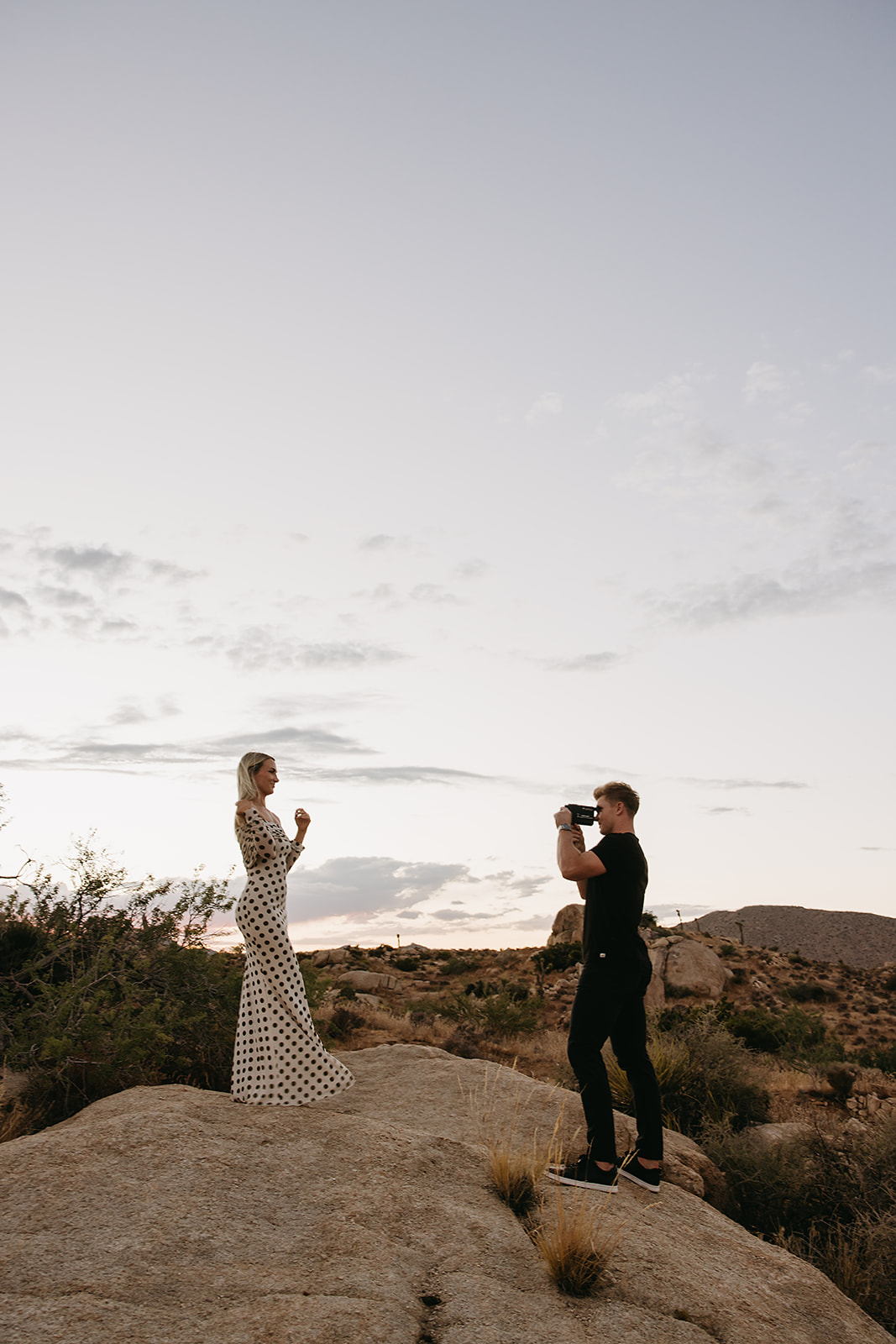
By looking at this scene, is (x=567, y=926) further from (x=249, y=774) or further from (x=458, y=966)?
(x=249, y=774)

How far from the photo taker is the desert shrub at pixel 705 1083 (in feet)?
29.8

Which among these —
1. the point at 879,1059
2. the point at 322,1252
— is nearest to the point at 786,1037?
the point at 879,1059

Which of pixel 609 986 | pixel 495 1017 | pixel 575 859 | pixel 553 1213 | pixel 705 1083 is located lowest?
pixel 495 1017

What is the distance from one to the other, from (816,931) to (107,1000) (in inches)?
2358

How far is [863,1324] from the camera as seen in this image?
16.1 ft

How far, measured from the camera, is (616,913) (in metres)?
5.38

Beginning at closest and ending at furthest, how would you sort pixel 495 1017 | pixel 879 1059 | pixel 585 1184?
pixel 585 1184 → pixel 495 1017 → pixel 879 1059

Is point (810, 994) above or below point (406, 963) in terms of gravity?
below

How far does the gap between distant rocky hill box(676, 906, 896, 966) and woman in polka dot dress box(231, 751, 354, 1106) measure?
48753mm

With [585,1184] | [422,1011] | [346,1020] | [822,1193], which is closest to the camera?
[585,1184]

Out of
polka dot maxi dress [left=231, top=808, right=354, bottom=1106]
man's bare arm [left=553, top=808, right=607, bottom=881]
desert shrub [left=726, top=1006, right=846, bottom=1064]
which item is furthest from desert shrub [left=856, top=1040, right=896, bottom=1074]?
man's bare arm [left=553, top=808, right=607, bottom=881]

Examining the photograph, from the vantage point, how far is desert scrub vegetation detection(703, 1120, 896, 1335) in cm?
616

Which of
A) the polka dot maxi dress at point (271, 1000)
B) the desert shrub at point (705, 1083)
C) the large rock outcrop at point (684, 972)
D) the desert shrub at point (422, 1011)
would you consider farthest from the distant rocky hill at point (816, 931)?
the polka dot maxi dress at point (271, 1000)

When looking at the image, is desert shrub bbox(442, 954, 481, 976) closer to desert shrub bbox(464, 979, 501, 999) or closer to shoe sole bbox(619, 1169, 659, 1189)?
desert shrub bbox(464, 979, 501, 999)
